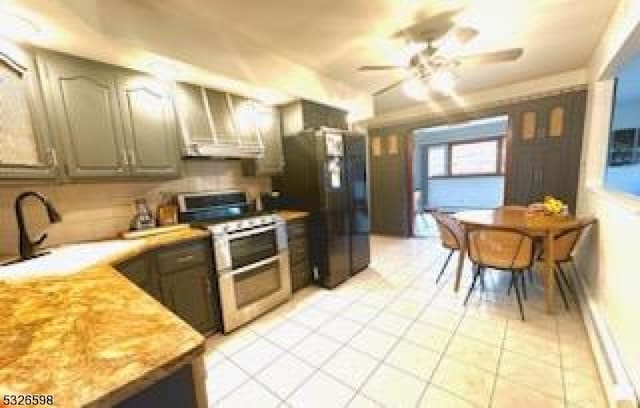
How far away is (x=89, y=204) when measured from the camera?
2.12m

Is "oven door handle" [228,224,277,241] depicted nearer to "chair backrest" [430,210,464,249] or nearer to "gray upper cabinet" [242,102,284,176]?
"gray upper cabinet" [242,102,284,176]

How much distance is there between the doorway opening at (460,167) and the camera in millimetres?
6578

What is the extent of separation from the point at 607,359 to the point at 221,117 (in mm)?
3258

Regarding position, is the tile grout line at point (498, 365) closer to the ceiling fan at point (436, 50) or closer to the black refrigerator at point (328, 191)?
the black refrigerator at point (328, 191)

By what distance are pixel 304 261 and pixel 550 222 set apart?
7.66 feet

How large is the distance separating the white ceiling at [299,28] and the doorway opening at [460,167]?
3978mm

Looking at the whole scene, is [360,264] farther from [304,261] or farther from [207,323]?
[207,323]

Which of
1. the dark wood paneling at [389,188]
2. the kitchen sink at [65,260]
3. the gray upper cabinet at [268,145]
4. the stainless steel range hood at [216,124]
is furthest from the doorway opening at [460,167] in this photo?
the kitchen sink at [65,260]

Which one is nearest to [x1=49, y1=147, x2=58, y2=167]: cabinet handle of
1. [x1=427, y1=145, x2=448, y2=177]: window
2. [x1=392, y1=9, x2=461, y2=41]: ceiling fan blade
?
[x1=392, y1=9, x2=461, y2=41]: ceiling fan blade

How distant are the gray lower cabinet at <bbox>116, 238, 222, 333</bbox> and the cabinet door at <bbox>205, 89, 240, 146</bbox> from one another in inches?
39.7

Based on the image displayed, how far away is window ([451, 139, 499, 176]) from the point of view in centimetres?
667

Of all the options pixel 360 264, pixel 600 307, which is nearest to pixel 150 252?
pixel 360 264

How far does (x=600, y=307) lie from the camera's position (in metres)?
1.95

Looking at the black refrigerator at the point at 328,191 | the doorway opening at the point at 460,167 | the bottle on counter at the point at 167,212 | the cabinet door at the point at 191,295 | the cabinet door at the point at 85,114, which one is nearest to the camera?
the cabinet door at the point at 85,114
